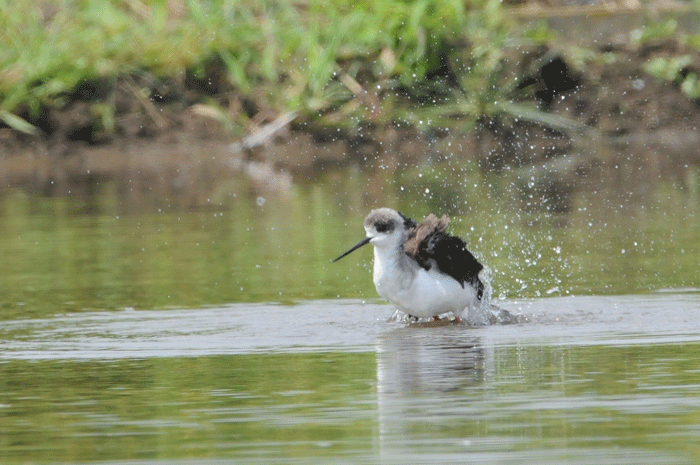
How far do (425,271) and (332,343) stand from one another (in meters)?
0.90

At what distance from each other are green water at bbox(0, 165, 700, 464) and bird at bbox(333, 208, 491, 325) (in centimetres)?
16

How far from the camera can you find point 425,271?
761 centimetres

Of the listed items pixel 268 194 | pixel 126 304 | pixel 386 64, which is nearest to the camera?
pixel 126 304

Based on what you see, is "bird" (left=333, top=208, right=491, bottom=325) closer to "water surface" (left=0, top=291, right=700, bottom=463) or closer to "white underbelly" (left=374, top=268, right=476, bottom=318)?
"white underbelly" (left=374, top=268, right=476, bottom=318)

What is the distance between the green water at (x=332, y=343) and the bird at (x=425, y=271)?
0.16 meters

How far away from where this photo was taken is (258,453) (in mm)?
4445

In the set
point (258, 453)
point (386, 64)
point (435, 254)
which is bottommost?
point (258, 453)

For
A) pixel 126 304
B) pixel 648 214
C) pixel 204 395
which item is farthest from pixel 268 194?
pixel 204 395

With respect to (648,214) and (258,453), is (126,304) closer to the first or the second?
(258,453)

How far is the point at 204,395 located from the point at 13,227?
7214 millimetres

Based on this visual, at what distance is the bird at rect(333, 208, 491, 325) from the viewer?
7.46 meters

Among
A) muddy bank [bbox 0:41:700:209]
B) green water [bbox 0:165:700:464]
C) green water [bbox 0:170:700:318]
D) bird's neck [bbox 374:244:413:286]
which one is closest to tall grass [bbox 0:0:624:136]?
muddy bank [bbox 0:41:700:209]

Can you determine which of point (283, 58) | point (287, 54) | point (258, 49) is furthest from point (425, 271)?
point (258, 49)

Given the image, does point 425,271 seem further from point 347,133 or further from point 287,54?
point 347,133
